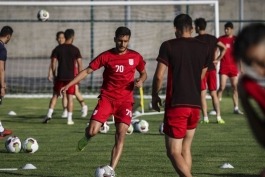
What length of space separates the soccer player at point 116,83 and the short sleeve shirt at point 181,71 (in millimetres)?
1872

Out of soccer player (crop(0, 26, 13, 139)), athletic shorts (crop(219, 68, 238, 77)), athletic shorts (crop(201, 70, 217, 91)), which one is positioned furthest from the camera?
athletic shorts (crop(219, 68, 238, 77))

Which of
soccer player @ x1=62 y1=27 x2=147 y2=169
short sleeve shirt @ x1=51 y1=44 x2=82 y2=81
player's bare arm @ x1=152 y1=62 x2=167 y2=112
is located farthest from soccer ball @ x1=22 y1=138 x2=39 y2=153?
short sleeve shirt @ x1=51 y1=44 x2=82 y2=81

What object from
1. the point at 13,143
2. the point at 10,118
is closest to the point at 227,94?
the point at 10,118

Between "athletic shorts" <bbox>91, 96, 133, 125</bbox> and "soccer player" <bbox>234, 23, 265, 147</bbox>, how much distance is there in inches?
218

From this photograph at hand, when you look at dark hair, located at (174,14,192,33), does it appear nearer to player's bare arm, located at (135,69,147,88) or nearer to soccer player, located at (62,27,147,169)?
soccer player, located at (62,27,147,169)

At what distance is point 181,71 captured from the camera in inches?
328

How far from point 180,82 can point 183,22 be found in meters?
0.67

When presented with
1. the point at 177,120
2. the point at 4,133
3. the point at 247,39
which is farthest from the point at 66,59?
the point at 247,39

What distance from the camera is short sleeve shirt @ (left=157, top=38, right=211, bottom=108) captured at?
830 centimetres

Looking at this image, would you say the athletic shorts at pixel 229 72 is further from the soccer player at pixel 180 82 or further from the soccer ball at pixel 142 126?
the soccer player at pixel 180 82

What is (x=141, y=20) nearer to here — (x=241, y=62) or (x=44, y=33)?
(x=44, y=33)

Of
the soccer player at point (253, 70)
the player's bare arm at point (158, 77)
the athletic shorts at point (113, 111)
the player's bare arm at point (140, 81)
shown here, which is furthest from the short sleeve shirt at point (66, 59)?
the soccer player at point (253, 70)

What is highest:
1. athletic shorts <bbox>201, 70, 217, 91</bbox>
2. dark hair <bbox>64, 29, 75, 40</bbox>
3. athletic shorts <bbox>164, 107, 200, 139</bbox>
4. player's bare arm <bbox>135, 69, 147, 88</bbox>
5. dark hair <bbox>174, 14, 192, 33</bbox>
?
dark hair <bbox>174, 14, 192, 33</bbox>

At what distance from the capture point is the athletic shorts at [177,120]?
8.22m
